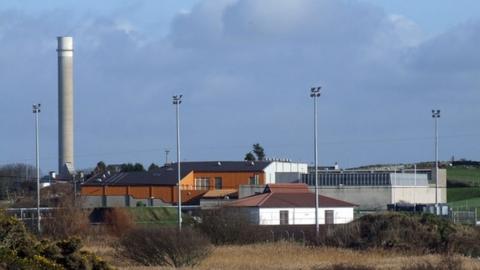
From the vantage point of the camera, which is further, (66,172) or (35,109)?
(66,172)

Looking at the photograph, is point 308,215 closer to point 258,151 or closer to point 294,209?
point 294,209

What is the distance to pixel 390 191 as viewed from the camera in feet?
330

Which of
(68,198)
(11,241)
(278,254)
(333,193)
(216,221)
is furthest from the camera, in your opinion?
(333,193)

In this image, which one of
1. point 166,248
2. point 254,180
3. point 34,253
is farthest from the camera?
point 254,180

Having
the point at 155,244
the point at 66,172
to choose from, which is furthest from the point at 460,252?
the point at 66,172

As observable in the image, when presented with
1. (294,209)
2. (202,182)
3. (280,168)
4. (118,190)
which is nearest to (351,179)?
(280,168)

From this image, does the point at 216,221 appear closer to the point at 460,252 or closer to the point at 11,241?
the point at 460,252

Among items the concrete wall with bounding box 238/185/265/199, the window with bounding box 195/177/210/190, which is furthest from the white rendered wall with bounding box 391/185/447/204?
the window with bounding box 195/177/210/190

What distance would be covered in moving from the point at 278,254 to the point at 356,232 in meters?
7.79

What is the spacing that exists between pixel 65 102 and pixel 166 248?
78263mm

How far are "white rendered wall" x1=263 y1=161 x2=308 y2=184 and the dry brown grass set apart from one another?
55888 millimetres

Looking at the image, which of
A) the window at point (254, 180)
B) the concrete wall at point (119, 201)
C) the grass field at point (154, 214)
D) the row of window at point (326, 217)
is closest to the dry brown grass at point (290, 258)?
the row of window at point (326, 217)

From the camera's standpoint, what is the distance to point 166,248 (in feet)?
132

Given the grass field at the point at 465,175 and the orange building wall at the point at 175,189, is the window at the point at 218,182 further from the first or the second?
the grass field at the point at 465,175
